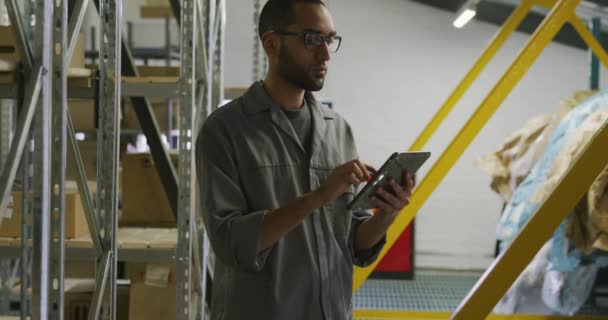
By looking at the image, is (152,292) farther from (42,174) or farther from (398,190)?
(398,190)

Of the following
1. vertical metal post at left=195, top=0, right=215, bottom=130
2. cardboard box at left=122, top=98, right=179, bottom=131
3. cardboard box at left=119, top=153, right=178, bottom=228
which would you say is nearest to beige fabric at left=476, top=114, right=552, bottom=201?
cardboard box at left=122, top=98, right=179, bottom=131

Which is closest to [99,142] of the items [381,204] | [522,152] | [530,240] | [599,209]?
[381,204]

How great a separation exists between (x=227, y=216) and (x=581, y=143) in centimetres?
407

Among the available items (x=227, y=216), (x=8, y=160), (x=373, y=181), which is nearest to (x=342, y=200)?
(x=373, y=181)

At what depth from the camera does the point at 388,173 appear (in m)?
1.83

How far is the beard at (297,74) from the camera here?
6.20 feet

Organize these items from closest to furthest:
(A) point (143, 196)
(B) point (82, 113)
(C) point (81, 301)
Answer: (C) point (81, 301) → (A) point (143, 196) → (B) point (82, 113)

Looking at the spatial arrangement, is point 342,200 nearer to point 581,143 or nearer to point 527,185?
point 581,143

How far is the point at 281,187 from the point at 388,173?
29cm

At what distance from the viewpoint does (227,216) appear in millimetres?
1790

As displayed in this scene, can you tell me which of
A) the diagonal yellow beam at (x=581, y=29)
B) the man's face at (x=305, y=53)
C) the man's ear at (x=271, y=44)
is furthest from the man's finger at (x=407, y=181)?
the diagonal yellow beam at (x=581, y=29)

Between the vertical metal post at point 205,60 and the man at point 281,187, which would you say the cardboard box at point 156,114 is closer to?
the vertical metal post at point 205,60

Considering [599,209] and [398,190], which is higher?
[398,190]

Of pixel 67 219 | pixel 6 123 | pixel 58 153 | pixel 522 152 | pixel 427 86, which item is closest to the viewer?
pixel 58 153
